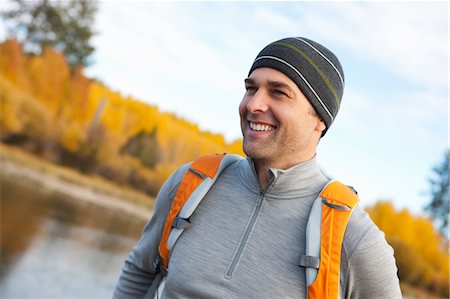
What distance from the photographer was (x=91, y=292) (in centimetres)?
1325

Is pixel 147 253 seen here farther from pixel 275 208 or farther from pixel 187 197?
pixel 275 208

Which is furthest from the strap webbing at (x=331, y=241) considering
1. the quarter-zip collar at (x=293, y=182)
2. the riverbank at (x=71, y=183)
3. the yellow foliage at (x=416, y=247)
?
the yellow foliage at (x=416, y=247)

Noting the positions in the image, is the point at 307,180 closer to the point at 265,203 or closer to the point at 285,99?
the point at 265,203

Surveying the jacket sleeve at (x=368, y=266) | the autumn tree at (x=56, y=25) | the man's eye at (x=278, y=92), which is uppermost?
the autumn tree at (x=56, y=25)

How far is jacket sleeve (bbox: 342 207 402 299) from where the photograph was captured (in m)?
1.88

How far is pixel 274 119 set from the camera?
2.09 metres

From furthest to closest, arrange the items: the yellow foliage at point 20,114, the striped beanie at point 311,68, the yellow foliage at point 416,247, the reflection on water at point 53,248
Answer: the yellow foliage at point 20,114, the yellow foliage at point 416,247, the reflection on water at point 53,248, the striped beanie at point 311,68

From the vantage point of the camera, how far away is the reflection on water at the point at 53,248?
12406 millimetres

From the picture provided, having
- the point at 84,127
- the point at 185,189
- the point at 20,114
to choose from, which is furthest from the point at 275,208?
the point at 84,127

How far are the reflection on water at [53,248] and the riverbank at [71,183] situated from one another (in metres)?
4.47

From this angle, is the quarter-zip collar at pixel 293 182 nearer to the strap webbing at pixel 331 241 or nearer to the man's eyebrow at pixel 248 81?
the strap webbing at pixel 331 241

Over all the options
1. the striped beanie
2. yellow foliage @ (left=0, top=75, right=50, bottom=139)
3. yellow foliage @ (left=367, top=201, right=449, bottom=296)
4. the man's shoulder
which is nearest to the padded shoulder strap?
the striped beanie

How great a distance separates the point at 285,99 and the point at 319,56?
0.86 ft

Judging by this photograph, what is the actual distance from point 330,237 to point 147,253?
84 cm
